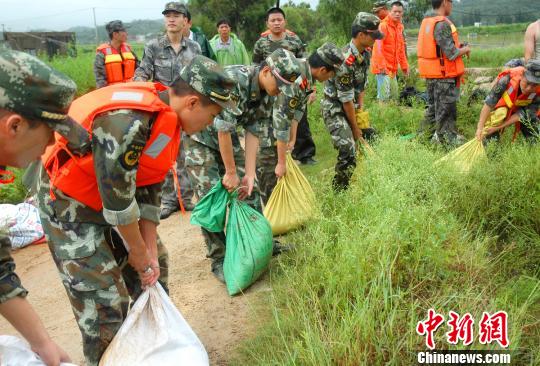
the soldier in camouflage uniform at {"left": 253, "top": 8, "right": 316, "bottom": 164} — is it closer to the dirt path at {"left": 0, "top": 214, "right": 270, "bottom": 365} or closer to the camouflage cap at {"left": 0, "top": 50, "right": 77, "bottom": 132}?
the dirt path at {"left": 0, "top": 214, "right": 270, "bottom": 365}

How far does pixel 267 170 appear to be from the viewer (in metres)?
3.83

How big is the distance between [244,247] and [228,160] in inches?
22.8

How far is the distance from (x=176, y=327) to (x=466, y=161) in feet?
9.56

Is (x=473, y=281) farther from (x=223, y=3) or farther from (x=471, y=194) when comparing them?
(x=223, y=3)

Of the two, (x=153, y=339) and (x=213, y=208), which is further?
(x=213, y=208)

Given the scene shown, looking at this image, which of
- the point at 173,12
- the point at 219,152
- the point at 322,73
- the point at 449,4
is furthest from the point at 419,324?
the point at 449,4

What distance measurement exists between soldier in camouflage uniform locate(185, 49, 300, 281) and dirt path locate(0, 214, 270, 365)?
239 mm

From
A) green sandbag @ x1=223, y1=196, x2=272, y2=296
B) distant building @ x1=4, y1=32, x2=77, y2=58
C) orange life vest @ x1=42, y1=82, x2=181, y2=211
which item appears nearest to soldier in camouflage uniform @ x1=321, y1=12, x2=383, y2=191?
green sandbag @ x1=223, y1=196, x2=272, y2=296

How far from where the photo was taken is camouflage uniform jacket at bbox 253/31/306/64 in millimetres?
5758

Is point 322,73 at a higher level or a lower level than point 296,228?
higher

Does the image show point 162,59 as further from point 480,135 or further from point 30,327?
point 30,327

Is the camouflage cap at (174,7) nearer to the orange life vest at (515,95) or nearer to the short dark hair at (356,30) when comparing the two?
the short dark hair at (356,30)

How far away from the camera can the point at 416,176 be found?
127 inches

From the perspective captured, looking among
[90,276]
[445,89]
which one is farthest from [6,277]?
[445,89]
